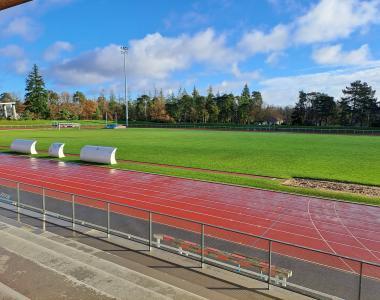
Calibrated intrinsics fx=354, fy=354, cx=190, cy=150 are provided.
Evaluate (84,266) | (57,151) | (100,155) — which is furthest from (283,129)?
(84,266)

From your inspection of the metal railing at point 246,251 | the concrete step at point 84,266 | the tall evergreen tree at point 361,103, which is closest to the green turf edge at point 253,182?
the metal railing at point 246,251

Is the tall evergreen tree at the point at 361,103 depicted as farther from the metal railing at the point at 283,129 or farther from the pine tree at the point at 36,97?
the pine tree at the point at 36,97

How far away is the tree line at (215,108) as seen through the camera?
3306 inches

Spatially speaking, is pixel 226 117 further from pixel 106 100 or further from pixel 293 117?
pixel 106 100

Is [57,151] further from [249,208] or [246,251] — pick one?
[246,251]

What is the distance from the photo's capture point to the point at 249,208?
1373 centimetres

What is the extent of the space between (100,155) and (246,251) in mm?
17152

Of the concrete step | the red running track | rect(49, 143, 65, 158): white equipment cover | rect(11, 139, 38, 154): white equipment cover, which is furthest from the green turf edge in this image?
the concrete step

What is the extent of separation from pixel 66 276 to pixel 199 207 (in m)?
7.67

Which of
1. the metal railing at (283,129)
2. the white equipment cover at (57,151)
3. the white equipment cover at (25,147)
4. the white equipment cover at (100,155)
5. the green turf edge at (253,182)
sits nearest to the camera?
the green turf edge at (253,182)

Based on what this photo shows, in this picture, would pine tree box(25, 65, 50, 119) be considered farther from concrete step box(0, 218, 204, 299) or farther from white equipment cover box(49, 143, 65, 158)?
concrete step box(0, 218, 204, 299)

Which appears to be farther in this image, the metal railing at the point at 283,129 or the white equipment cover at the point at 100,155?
the metal railing at the point at 283,129

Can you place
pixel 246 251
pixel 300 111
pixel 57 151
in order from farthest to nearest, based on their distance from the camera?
pixel 300 111, pixel 57 151, pixel 246 251

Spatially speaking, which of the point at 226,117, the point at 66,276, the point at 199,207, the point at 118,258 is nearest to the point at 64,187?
the point at 199,207
